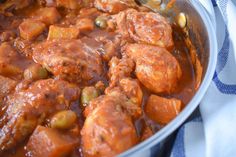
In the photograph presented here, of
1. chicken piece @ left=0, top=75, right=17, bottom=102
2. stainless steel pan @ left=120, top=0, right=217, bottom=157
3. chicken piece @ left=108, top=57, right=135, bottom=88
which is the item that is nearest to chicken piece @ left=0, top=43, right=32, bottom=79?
chicken piece @ left=0, top=75, right=17, bottom=102

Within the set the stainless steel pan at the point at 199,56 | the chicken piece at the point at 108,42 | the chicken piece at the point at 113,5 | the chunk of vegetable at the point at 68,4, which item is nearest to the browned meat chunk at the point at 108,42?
the chicken piece at the point at 108,42

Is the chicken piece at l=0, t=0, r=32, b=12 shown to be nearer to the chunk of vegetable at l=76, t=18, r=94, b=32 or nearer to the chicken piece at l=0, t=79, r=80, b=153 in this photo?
the chunk of vegetable at l=76, t=18, r=94, b=32

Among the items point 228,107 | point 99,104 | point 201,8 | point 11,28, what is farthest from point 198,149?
point 11,28

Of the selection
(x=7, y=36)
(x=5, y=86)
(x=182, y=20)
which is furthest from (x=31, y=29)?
(x=182, y=20)

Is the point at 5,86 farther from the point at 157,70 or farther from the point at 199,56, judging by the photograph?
the point at 199,56

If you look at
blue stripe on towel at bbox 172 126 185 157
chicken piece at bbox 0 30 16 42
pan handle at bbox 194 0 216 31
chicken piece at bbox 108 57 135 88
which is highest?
pan handle at bbox 194 0 216 31

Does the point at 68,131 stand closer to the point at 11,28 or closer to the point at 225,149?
the point at 225,149
